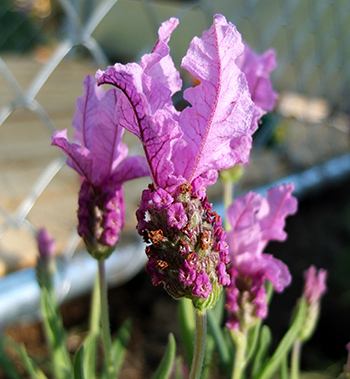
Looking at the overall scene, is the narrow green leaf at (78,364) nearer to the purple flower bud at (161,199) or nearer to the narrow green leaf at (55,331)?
the narrow green leaf at (55,331)

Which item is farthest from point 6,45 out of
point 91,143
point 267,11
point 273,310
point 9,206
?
point 91,143

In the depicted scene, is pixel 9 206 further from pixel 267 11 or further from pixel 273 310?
pixel 267 11

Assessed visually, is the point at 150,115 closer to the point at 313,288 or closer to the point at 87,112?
the point at 87,112

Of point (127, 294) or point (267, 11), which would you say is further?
point (267, 11)

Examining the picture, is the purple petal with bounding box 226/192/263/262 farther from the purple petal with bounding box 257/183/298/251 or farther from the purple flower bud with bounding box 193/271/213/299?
the purple flower bud with bounding box 193/271/213/299

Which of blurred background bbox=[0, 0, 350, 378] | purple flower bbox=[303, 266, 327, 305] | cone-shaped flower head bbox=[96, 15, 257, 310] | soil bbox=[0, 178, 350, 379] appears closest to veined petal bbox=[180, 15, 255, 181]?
A: cone-shaped flower head bbox=[96, 15, 257, 310]
